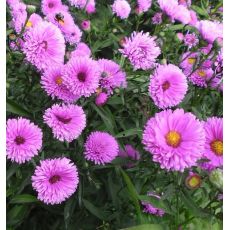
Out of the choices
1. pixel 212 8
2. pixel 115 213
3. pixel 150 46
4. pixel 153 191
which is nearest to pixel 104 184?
pixel 115 213

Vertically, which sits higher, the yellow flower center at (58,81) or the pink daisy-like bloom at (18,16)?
the pink daisy-like bloom at (18,16)

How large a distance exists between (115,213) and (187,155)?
1.45 ft

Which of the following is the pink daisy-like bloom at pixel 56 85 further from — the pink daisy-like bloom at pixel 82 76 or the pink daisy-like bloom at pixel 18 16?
the pink daisy-like bloom at pixel 18 16

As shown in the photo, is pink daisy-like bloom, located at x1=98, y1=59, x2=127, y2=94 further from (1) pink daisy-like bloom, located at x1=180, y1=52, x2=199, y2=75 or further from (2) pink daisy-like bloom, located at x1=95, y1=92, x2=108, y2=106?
(1) pink daisy-like bloom, located at x1=180, y1=52, x2=199, y2=75

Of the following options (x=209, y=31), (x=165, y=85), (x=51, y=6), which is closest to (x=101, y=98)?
A: (x=165, y=85)

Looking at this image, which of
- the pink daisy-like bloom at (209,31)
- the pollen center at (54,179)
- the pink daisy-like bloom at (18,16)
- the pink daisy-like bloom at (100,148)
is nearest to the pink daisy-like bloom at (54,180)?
the pollen center at (54,179)

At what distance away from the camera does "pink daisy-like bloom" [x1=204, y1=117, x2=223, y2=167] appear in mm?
1095

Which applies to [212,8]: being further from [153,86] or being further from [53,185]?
[53,185]

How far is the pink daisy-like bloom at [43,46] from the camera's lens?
1.20 metres

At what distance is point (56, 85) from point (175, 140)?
37 cm

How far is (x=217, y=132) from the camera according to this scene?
3.69ft

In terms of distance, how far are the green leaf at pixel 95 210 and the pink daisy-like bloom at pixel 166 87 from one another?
381 millimetres

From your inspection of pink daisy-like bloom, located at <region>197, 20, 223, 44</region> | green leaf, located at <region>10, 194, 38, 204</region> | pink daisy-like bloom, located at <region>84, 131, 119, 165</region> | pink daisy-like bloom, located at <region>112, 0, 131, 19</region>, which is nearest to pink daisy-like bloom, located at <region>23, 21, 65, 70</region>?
pink daisy-like bloom, located at <region>84, 131, 119, 165</region>

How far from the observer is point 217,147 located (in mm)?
1108
